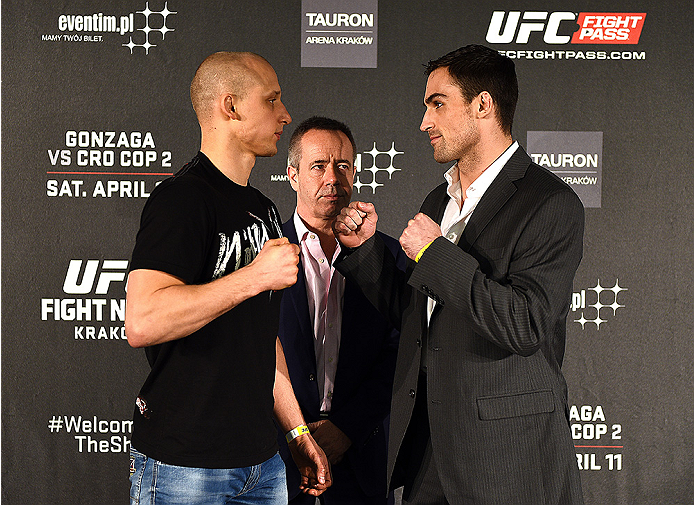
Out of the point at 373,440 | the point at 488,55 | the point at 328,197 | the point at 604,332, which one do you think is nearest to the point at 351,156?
the point at 328,197

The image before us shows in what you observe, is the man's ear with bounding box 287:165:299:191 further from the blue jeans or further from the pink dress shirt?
the blue jeans

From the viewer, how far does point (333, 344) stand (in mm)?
2082

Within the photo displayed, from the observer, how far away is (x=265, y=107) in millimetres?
1588

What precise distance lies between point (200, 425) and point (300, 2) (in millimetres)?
2112

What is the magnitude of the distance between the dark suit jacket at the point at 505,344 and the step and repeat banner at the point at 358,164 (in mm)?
1274

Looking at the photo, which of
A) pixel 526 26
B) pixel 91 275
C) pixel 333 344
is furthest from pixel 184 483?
pixel 526 26

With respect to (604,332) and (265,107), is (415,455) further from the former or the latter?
(604,332)

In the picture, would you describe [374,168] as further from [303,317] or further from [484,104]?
[484,104]

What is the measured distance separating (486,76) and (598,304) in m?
1.54

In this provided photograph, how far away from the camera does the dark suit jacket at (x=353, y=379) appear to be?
2016 millimetres

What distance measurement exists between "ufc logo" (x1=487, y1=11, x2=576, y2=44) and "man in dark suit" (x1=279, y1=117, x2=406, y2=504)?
44.0 inches

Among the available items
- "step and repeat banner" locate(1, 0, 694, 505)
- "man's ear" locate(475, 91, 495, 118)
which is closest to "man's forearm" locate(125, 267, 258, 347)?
"man's ear" locate(475, 91, 495, 118)

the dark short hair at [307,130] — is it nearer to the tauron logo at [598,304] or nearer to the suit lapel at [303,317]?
the suit lapel at [303,317]

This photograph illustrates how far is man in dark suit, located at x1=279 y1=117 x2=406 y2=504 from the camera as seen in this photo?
2.02 m
